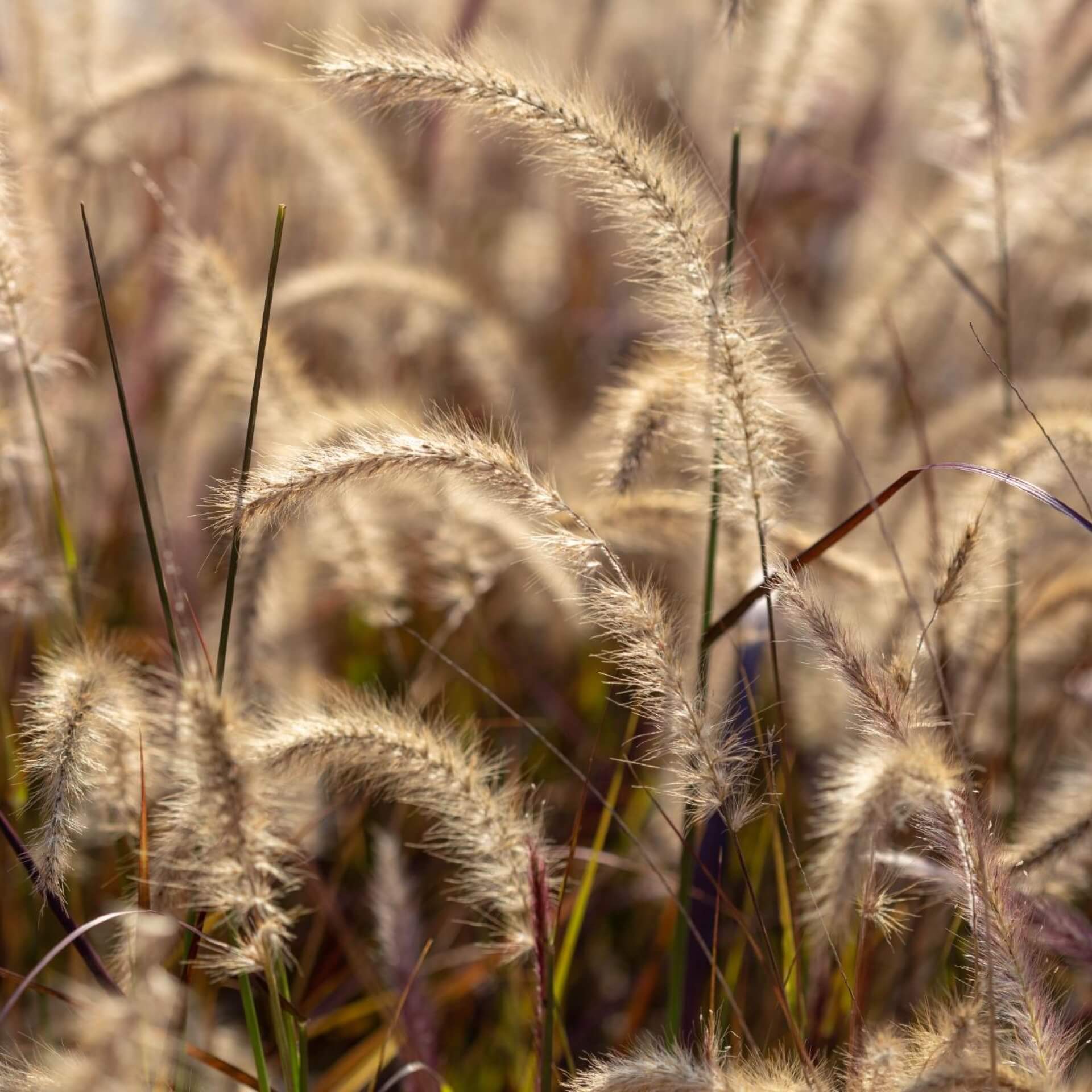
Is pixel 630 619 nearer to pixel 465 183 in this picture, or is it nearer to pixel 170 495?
pixel 170 495

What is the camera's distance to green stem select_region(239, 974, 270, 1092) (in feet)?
3.50

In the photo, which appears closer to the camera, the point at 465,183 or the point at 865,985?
the point at 865,985

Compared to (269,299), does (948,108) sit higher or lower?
higher

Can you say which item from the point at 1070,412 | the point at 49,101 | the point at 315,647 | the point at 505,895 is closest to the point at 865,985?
the point at 505,895

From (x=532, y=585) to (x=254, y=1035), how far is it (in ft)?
4.36

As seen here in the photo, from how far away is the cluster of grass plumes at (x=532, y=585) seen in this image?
1090 millimetres

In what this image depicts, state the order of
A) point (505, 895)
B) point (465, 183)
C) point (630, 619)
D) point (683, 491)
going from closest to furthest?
1. point (630, 619)
2. point (505, 895)
3. point (683, 491)
4. point (465, 183)

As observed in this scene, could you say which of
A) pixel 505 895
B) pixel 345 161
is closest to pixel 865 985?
pixel 505 895

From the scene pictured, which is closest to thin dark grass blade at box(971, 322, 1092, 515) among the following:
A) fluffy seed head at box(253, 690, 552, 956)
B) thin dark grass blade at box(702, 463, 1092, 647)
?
thin dark grass blade at box(702, 463, 1092, 647)

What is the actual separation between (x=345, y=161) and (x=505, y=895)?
200cm

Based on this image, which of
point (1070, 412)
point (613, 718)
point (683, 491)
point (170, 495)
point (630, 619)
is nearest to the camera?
point (630, 619)

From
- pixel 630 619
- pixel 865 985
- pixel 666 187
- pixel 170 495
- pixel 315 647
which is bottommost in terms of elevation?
pixel 315 647

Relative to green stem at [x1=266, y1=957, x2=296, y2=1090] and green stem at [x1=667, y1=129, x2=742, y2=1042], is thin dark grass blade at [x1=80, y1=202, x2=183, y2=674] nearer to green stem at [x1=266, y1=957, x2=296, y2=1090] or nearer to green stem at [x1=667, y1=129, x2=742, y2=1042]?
green stem at [x1=266, y1=957, x2=296, y2=1090]

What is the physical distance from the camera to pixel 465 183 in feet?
12.4
